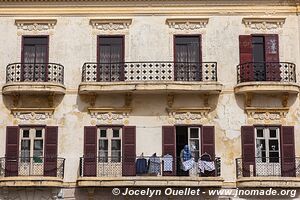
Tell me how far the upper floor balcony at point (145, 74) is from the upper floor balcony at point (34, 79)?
3.34 ft

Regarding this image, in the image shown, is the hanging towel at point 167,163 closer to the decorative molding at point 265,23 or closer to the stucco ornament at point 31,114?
the stucco ornament at point 31,114

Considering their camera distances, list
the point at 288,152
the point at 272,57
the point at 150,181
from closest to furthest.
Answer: the point at 150,181, the point at 288,152, the point at 272,57

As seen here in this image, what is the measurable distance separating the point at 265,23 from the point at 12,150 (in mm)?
11594

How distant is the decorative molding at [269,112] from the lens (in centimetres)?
2433

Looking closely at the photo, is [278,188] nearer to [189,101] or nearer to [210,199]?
[210,199]

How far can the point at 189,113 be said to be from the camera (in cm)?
2439

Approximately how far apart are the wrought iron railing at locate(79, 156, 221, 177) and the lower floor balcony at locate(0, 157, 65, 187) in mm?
954

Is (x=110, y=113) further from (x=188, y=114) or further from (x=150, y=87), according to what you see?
(x=188, y=114)

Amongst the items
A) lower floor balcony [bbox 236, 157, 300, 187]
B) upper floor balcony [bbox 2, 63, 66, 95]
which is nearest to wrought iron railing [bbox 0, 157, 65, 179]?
upper floor balcony [bbox 2, 63, 66, 95]

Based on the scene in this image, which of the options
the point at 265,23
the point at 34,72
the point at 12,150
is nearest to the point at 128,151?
the point at 12,150

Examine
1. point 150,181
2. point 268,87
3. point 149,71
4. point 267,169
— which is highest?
point 149,71

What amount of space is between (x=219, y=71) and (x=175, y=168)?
4.45 metres

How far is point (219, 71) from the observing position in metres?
24.8

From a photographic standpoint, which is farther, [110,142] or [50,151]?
[110,142]
